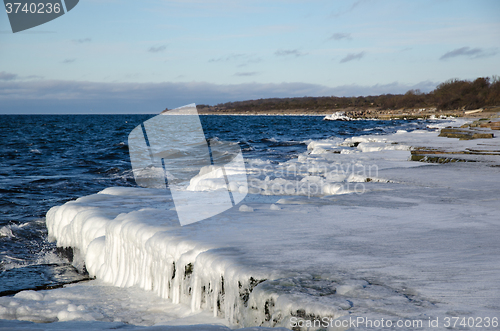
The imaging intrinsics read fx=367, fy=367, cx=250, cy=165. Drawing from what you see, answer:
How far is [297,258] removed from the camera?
284 centimetres

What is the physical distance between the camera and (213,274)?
9.32ft

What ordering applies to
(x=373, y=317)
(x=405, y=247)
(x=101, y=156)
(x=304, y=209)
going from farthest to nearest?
1. (x=101, y=156)
2. (x=304, y=209)
3. (x=405, y=247)
4. (x=373, y=317)

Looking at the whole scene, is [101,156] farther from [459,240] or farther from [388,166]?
[459,240]

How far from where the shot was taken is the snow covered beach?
2.21m

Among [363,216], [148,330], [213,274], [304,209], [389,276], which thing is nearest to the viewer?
[148,330]

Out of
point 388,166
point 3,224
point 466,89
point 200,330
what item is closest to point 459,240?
point 200,330

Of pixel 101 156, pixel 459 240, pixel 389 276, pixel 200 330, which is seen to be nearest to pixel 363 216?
pixel 459 240

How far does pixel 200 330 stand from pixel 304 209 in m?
2.72

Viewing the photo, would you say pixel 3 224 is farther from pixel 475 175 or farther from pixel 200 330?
pixel 475 175

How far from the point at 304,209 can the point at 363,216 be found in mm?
762

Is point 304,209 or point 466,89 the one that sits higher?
point 466,89

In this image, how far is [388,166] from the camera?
8.65 metres

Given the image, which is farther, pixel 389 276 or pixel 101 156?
pixel 101 156

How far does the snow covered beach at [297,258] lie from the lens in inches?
86.8
